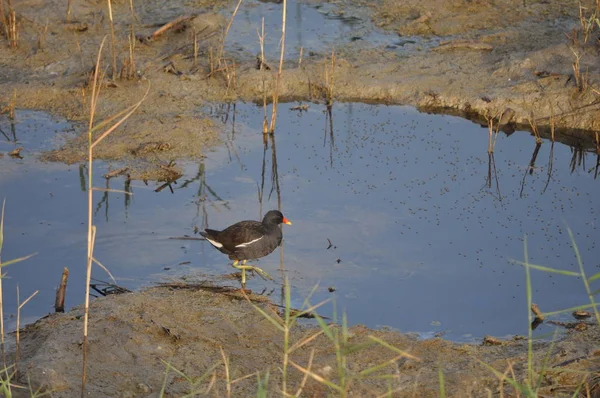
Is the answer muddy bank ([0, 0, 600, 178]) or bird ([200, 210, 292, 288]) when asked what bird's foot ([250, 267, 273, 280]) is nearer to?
bird ([200, 210, 292, 288])

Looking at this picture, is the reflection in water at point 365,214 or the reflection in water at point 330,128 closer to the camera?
the reflection in water at point 365,214

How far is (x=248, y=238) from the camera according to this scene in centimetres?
722

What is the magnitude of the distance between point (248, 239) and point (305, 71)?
4.24 metres

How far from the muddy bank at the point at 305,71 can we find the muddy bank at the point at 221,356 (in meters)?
3.20

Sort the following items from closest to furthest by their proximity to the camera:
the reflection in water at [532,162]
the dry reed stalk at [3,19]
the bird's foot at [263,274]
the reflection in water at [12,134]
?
the bird's foot at [263,274]
the reflection in water at [532,162]
the reflection in water at [12,134]
the dry reed stalk at [3,19]

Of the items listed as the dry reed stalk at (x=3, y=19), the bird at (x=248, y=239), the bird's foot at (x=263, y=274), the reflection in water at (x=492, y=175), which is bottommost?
the bird's foot at (x=263, y=274)

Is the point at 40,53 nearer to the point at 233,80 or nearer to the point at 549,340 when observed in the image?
the point at 233,80

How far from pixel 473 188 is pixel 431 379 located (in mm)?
3668

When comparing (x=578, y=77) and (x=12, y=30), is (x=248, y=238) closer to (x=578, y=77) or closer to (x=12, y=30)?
(x=578, y=77)

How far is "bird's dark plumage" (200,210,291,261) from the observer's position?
23.7ft

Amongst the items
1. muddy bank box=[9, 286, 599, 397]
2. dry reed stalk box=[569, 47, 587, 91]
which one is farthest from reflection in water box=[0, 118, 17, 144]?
dry reed stalk box=[569, 47, 587, 91]

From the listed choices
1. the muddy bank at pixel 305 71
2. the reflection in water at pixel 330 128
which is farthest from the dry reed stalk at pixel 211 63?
the reflection in water at pixel 330 128

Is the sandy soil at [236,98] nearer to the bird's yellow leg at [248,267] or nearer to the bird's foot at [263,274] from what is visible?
the bird's yellow leg at [248,267]

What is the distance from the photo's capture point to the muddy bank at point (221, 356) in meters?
5.16
